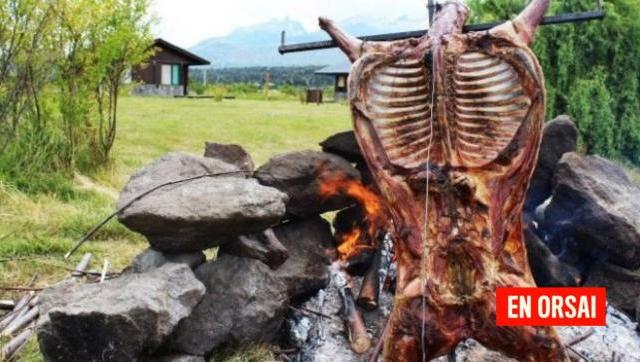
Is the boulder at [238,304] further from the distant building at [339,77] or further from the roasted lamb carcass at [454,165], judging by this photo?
the distant building at [339,77]

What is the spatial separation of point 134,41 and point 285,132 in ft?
29.2

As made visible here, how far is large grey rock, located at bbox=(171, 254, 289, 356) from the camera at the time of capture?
3.73 m

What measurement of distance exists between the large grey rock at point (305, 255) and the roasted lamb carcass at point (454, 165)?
1196 mm

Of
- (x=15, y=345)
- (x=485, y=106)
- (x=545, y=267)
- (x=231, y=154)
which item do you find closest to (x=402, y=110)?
(x=485, y=106)

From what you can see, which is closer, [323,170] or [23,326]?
[23,326]

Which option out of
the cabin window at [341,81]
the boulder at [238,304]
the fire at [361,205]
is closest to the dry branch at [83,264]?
the boulder at [238,304]

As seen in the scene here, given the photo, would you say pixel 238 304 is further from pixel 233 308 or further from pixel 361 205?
pixel 361 205

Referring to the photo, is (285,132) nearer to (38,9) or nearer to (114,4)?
(114,4)

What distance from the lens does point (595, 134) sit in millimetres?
8883

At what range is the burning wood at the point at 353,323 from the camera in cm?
399

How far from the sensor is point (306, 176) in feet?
15.2

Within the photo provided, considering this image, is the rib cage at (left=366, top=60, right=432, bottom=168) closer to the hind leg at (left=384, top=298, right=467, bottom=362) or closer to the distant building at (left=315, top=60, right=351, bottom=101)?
the hind leg at (left=384, top=298, right=467, bottom=362)

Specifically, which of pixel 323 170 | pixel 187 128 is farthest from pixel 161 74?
pixel 323 170

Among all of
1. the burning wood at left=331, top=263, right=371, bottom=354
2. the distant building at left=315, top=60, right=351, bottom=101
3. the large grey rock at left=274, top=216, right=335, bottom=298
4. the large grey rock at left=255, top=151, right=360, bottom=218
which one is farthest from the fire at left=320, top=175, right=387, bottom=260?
the distant building at left=315, top=60, right=351, bottom=101
